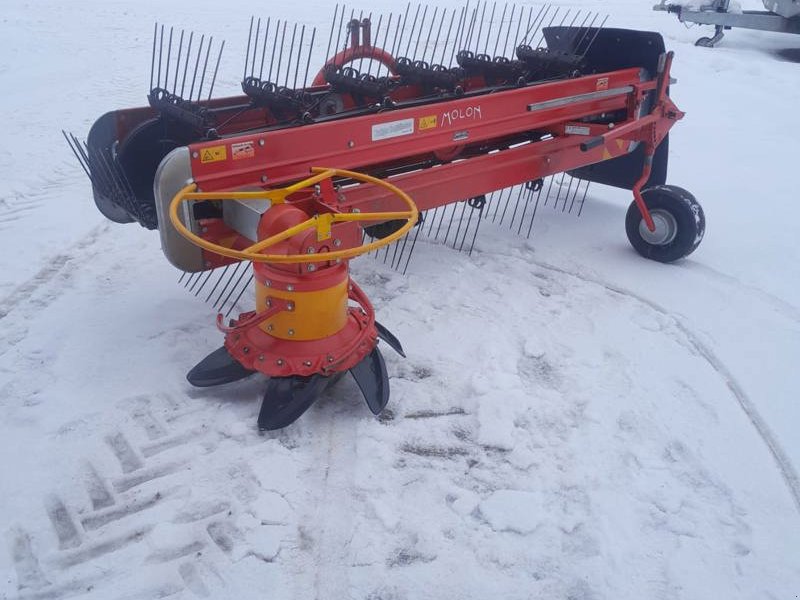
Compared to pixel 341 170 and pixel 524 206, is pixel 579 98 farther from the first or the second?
pixel 341 170

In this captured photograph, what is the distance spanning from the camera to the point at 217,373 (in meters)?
2.72

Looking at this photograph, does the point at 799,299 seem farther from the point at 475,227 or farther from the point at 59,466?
the point at 59,466

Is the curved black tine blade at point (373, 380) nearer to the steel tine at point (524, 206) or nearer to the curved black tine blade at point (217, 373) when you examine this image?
the curved black tine blade at point (217, 373)

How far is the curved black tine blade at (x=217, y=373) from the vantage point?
107 inches

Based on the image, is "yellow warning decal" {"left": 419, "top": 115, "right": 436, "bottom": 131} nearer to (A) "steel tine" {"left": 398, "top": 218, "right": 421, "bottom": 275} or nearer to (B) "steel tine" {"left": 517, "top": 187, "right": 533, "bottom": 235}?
(A) "steel tine" {"left": 398, "top": 218, "right": 421, "bottom": 275}

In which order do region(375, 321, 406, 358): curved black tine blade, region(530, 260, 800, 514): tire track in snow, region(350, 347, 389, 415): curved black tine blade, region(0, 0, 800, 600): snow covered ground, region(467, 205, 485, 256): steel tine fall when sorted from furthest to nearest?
region(467, 205, 485, 256): steel tine → region(375, 321, 406, 358): curved black tine blade → region(350, 347, 389, 415): curved black tine blade → region(530, 260, 800, 514): tire track in snow → region(0, 0, 800, 600): snow covered ground

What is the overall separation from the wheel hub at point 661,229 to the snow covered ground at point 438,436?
0.55 ft

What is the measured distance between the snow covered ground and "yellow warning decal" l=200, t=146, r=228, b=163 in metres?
0.88

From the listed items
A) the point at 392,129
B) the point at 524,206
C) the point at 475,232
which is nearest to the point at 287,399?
the point at 392,129

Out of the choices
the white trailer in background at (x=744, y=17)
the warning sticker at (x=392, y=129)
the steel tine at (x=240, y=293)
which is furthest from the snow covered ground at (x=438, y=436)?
the white trailer in background at (x=744, y=17)

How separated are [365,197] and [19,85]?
216 inches

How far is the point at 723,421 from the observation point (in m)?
2.78

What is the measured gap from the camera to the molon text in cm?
324

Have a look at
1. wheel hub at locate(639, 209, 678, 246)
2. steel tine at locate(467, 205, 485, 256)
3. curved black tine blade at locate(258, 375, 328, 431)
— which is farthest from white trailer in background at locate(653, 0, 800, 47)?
curved black tine blade at locate(258, 375, 328, 431)
